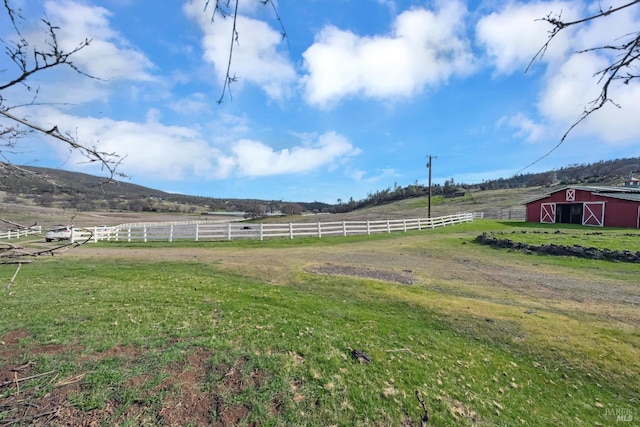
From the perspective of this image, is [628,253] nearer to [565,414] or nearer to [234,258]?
[565,414]

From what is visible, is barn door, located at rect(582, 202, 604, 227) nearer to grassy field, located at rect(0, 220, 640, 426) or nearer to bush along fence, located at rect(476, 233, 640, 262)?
bush along fence, located at rect(476, 233, 640, 262)

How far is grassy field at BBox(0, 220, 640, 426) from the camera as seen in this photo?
10.6 ft

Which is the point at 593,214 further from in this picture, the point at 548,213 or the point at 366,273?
the point at 366,273

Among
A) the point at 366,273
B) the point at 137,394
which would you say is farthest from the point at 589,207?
the point at 137,394

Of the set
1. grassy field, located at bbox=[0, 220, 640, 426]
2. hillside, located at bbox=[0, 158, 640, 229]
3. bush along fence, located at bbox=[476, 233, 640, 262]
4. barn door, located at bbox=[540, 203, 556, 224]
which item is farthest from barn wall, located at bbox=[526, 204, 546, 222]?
grassy field, located at bbox=[0, 220, 640, 426]

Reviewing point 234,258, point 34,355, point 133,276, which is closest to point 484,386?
point 34,355

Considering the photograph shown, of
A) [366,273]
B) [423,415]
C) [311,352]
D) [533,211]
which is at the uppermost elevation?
[533,211]

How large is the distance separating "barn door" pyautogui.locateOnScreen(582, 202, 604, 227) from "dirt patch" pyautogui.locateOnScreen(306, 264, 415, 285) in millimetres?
31445

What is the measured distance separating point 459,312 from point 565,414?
118 inches

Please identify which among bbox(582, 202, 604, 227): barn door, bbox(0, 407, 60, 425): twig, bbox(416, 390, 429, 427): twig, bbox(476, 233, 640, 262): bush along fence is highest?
bbox(582, 202, 604, 227): barn door

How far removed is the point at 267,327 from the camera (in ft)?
17.0

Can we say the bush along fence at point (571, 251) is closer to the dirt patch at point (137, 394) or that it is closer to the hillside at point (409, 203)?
the dirt patch at point (137, 394)

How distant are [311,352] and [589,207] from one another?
1532 inches

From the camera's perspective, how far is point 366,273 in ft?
34.9
